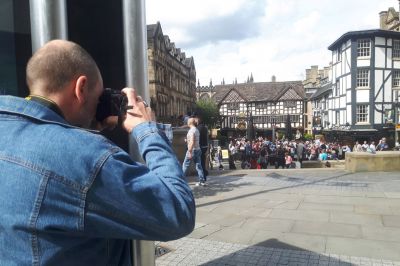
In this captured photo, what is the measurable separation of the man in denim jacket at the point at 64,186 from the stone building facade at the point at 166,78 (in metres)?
33.9

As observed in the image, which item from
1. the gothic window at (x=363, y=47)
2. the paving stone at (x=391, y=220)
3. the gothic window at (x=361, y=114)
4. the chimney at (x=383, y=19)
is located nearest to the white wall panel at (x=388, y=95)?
the gothic window at (x=361, y=114)

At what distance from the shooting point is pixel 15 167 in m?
1.03

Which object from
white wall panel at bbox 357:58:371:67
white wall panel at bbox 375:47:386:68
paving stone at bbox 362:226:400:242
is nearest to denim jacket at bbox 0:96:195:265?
paving stone at bbox 362:226:400:242

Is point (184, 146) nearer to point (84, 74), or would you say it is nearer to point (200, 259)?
point (200, 259)

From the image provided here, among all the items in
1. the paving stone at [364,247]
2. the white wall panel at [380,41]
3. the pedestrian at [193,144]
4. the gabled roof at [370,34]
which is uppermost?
the gabled roof at [370,34]

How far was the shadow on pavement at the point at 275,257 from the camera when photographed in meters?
3.74

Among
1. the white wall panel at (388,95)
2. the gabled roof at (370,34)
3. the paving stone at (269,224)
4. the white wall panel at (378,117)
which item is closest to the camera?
the paving stone at (269,224)

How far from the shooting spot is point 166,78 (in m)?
48.1

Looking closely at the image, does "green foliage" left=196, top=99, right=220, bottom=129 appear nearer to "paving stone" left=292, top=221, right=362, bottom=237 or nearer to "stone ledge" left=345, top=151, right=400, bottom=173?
"stone ledge" left=345, top=151, right=400, bottom=173

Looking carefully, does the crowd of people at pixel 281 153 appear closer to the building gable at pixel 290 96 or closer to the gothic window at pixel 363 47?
the gothic window at pixel 363 47

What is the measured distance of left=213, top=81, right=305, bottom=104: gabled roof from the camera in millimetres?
56656

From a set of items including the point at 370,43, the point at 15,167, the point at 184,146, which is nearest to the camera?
the point at 15,167

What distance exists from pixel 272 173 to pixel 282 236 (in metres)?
6.01

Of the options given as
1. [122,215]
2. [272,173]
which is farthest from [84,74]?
[272,173]
